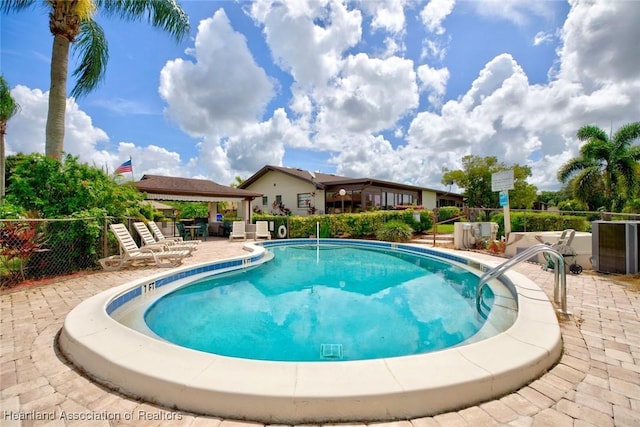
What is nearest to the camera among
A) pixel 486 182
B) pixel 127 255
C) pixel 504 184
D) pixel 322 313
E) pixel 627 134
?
pixel 322 313

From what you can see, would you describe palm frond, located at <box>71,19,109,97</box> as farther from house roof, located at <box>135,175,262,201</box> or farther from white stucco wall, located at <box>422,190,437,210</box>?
white stucco wall, located at <box>422,190,437,210</box>

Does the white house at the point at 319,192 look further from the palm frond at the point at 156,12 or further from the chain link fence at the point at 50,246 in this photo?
the chain link fence at the point at 50,246

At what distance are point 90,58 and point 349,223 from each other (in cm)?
1409

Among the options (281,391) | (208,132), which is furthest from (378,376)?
(208,132)

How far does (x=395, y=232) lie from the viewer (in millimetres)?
15141

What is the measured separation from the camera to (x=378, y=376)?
236 cm

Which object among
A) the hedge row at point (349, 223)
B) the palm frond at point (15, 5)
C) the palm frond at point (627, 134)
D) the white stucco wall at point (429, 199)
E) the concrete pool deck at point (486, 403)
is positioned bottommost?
the concrete pool deck at point (486, 403)

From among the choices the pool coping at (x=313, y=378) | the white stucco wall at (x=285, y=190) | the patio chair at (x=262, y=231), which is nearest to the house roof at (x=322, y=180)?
the white stucco wall at (x=285, y=190)

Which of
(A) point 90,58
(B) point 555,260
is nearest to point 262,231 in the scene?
(A) point 90,58

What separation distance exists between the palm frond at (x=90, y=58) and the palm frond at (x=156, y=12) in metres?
1.48

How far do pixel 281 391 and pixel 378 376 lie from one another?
2.73 feet

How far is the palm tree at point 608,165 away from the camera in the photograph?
17.1 meters

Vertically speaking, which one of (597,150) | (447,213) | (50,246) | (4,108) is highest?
(4,108)

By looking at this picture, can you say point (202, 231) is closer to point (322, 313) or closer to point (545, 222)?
point (322, 313)
